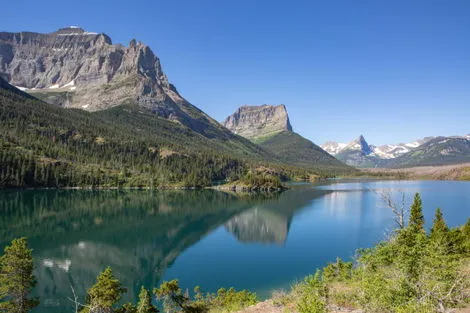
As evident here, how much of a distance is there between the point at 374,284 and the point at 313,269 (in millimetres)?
45750

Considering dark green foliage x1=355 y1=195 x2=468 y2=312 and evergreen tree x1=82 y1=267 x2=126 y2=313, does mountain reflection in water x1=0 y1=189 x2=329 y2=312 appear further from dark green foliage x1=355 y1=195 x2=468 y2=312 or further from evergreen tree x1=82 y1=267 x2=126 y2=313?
dark green foliage x1=355 y1=195 x2=468 y2=312

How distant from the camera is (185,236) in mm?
94875

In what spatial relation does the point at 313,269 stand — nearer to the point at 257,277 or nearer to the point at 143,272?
the point at 257,277

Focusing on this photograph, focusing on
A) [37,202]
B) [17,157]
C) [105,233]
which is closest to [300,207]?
[105,233]

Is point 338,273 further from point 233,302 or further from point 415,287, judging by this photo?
point 415,287

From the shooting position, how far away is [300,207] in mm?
145750

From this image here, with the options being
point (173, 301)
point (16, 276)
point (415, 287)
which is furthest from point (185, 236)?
point (415, 287)

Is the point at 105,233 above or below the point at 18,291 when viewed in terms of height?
below

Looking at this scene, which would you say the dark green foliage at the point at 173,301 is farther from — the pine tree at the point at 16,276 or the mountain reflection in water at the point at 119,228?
the mountain reflection in water at the point at 119,228

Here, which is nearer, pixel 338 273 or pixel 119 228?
pixel 338 273

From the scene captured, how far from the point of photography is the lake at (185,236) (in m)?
58.7

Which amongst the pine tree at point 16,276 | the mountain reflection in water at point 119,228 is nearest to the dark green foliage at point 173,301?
the pine tree at point 16,276

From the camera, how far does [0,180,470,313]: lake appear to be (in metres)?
58.7

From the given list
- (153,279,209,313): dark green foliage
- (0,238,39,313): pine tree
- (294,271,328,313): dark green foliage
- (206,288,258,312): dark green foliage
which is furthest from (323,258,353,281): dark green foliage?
(0,238,39,313): pine tree
